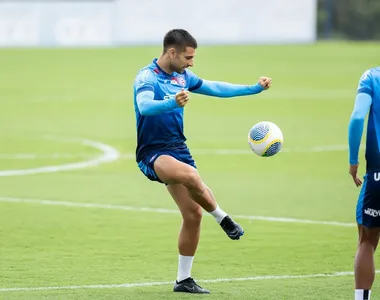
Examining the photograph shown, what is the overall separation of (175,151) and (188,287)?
3.99 feet

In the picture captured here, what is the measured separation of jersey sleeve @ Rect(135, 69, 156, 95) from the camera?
10398 millimetres

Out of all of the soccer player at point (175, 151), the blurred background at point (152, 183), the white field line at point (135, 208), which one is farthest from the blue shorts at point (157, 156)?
the white field line at point (135, 208)

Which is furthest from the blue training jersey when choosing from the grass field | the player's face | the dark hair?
the grass field

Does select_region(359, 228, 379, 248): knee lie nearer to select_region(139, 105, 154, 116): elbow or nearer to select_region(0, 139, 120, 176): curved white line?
select_region(139, 105, 154, 116): elbow

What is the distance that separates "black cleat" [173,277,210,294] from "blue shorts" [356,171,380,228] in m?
2.04

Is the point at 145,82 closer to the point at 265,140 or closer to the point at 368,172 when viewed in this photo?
the point at 265,140

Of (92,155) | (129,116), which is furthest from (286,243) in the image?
(129,116)

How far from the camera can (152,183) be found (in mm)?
18453

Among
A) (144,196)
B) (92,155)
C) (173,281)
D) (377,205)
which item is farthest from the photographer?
(92,155)

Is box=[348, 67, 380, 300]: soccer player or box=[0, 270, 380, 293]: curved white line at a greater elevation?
box=[348, 67, 380, 300]: soccer player

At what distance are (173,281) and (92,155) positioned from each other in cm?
1110

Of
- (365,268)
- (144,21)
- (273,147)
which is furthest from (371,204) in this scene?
(144,21)

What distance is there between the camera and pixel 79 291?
10.4 m

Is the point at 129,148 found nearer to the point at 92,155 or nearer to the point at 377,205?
the point at 92,155
